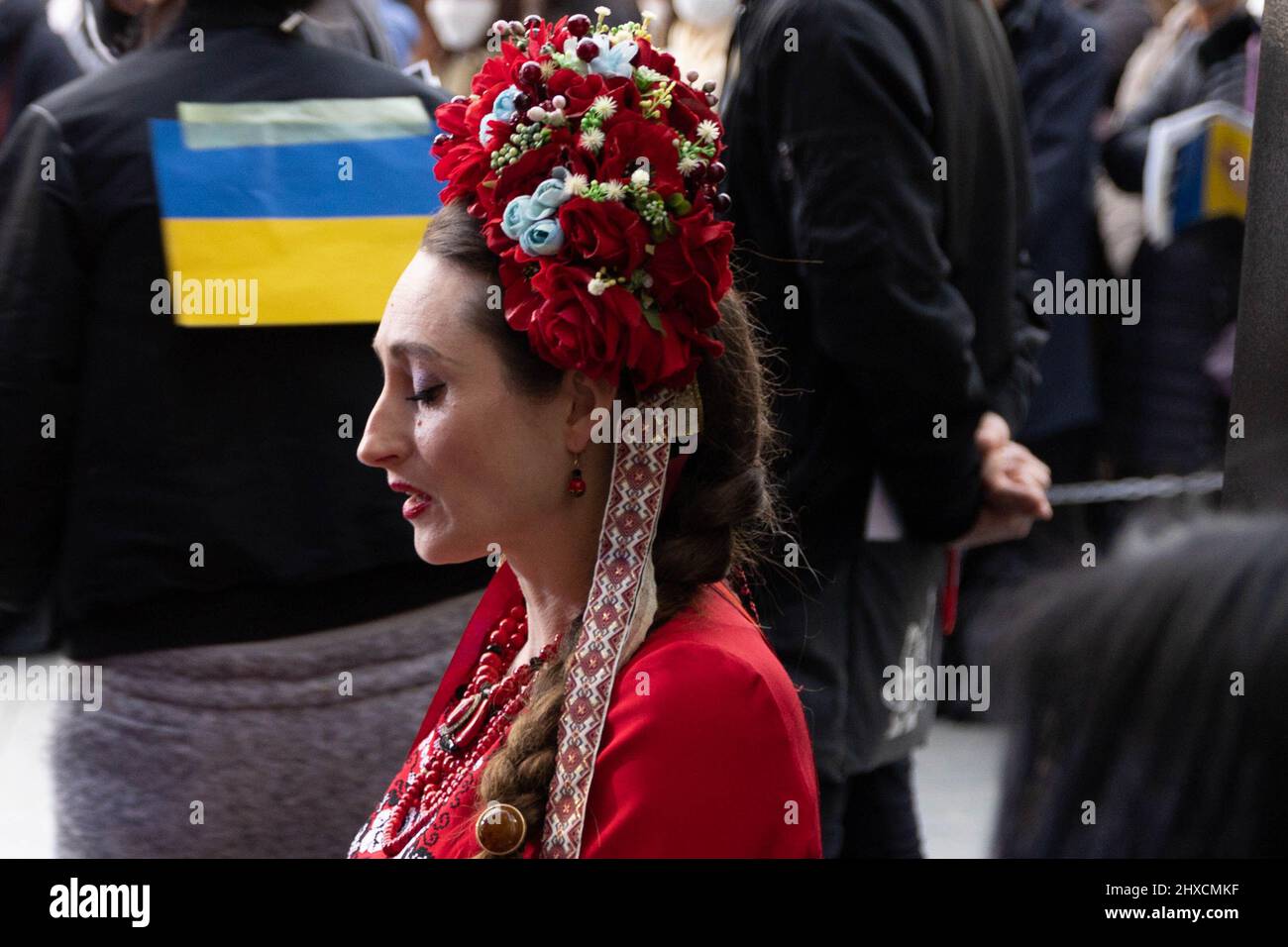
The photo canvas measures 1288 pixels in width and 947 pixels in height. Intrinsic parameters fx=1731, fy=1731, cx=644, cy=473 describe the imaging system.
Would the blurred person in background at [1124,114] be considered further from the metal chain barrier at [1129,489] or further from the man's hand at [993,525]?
the man's hand at [993,525]

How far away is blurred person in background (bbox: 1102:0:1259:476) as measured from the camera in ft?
13.7

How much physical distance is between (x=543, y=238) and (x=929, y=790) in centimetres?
277

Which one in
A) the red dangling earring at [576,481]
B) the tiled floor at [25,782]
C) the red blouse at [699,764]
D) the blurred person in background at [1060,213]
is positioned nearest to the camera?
the red blouse at [699,764]

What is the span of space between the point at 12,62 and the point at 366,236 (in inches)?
73.5

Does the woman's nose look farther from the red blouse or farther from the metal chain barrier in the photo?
the metal chain barrier

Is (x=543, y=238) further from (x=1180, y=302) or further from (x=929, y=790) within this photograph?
(x=1180, y=302)

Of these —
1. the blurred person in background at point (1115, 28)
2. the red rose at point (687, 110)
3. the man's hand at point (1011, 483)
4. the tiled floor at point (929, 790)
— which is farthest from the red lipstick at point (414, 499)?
the blurred person in background at point (1115, 28)

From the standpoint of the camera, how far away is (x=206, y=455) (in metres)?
2.50

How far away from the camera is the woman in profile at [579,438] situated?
167 cm

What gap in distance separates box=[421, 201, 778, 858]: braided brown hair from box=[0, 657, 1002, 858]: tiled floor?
179 centimetres

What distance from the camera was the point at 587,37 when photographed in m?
1.82

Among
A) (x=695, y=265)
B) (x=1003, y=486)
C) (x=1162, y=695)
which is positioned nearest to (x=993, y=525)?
(x=1003, y=486)
